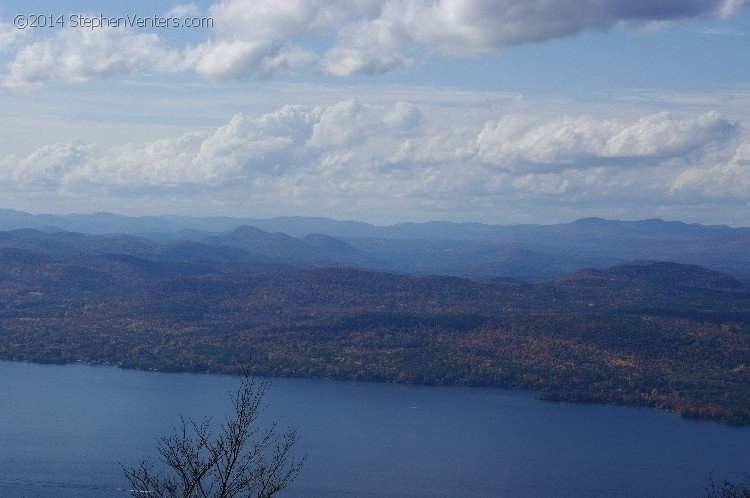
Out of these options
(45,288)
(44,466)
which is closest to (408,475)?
(44,466)

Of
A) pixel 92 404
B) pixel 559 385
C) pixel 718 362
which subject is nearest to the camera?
pixel 92 404

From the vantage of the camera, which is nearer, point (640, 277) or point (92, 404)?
point (92, 404)

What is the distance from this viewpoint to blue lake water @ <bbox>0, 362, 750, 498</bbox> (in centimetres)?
4094

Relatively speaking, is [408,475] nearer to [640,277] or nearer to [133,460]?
[133,460]

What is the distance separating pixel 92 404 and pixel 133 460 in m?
14.9

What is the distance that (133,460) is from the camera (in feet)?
141

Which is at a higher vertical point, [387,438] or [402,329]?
[402,329]

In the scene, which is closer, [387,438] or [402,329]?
[387,438]

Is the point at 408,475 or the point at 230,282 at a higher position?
the point at 230,282

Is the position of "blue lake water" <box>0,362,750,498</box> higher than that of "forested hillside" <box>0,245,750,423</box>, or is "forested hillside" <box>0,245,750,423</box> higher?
"forested hillside" <box>0,245,750,423</box>

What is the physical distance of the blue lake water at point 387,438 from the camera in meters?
40.9

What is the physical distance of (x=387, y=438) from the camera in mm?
50625

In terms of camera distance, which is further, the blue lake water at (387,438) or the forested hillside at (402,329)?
the forested hillside at (402,329)

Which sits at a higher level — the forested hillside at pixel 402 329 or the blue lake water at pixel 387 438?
the forested hillside at pixel 402 329
